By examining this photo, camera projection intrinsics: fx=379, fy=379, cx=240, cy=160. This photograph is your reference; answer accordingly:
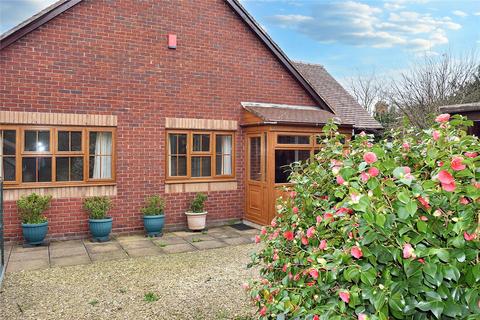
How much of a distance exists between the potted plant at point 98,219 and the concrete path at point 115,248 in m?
0.20

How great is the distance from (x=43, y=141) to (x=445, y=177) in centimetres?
807

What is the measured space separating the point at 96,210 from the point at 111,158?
1.27 metres

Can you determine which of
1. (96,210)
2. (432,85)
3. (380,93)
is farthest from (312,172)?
(380,93)

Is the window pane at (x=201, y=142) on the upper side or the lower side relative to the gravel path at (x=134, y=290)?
upper

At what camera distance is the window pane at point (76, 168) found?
328 inches

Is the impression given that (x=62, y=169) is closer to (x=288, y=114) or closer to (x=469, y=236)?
(x=288, y=114)

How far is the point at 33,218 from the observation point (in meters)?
7.59

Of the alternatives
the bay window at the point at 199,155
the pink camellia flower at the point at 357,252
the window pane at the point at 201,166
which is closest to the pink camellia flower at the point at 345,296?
the pink camellia flower at the point at 357,252

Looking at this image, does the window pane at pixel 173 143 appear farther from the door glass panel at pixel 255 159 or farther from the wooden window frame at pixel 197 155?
the door glass panel at pixel 255 159

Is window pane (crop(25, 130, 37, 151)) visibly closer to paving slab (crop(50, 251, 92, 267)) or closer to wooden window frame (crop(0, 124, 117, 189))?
wooden window frame (crop(0, 124, 117, 189))

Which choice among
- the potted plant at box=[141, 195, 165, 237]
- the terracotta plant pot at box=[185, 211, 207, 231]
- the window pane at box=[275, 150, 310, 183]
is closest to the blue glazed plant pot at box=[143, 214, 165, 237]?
the potted plant at box=[141, 195, 165, 237]

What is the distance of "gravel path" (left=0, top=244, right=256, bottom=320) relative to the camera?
4582mm

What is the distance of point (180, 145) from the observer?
31.1 feet

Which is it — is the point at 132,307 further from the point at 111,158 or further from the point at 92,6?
the point at 92,6
